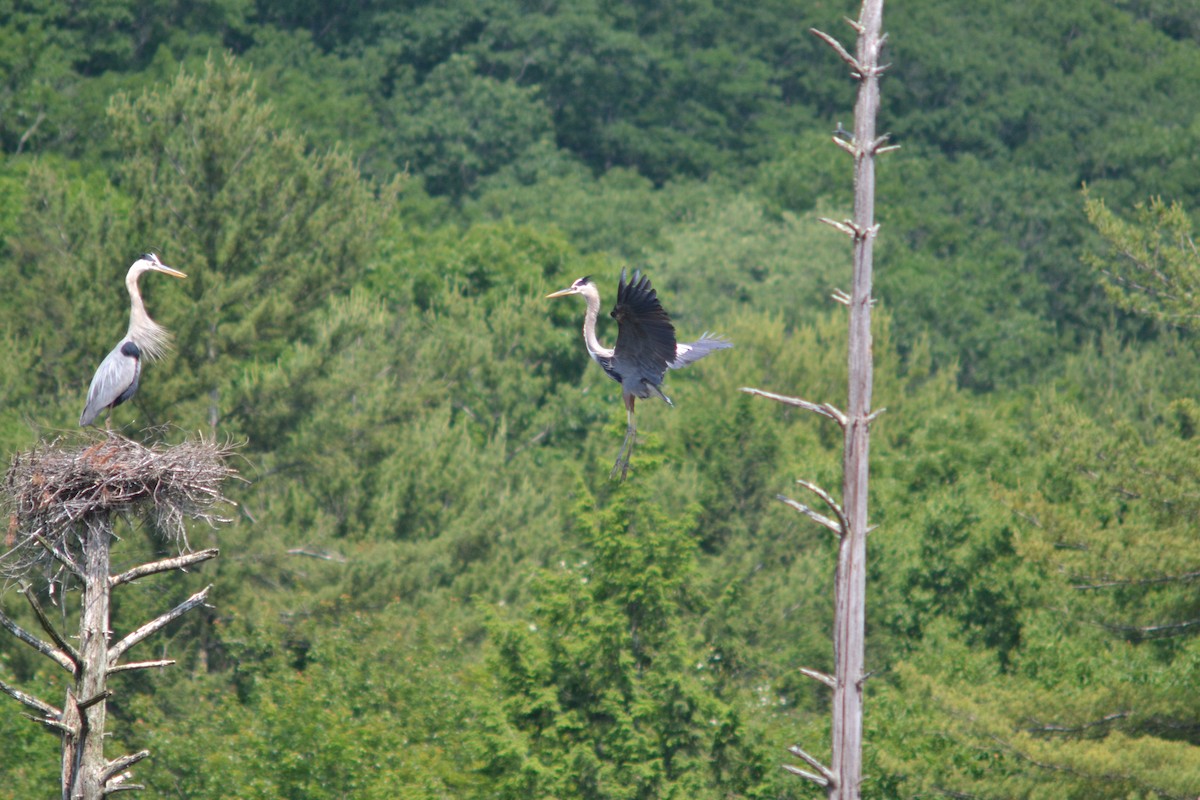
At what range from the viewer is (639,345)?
13.0 m

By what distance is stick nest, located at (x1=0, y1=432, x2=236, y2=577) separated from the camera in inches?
494

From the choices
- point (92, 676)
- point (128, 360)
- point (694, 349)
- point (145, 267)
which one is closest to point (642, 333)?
point (694, 349)

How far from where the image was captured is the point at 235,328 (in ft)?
93.2

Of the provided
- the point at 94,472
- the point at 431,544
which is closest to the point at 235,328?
the point at 431,544

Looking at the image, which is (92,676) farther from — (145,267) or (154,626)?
(145,267)

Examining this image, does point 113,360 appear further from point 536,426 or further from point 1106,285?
point 536,426

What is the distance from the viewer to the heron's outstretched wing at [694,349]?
13.4 metres

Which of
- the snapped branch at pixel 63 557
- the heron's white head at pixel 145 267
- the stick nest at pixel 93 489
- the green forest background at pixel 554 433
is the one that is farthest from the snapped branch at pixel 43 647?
the green forest background at pixel 554 433

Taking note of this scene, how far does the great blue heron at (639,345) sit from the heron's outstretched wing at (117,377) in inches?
200

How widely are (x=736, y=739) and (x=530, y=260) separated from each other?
23.3m

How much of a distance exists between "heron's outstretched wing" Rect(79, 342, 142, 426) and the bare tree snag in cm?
279

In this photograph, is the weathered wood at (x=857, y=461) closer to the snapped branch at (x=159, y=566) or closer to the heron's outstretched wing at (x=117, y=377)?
the snapped branch at (x=159, y=566)

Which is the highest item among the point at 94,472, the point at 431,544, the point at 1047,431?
the point at 94,472

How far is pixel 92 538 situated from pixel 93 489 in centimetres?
41
